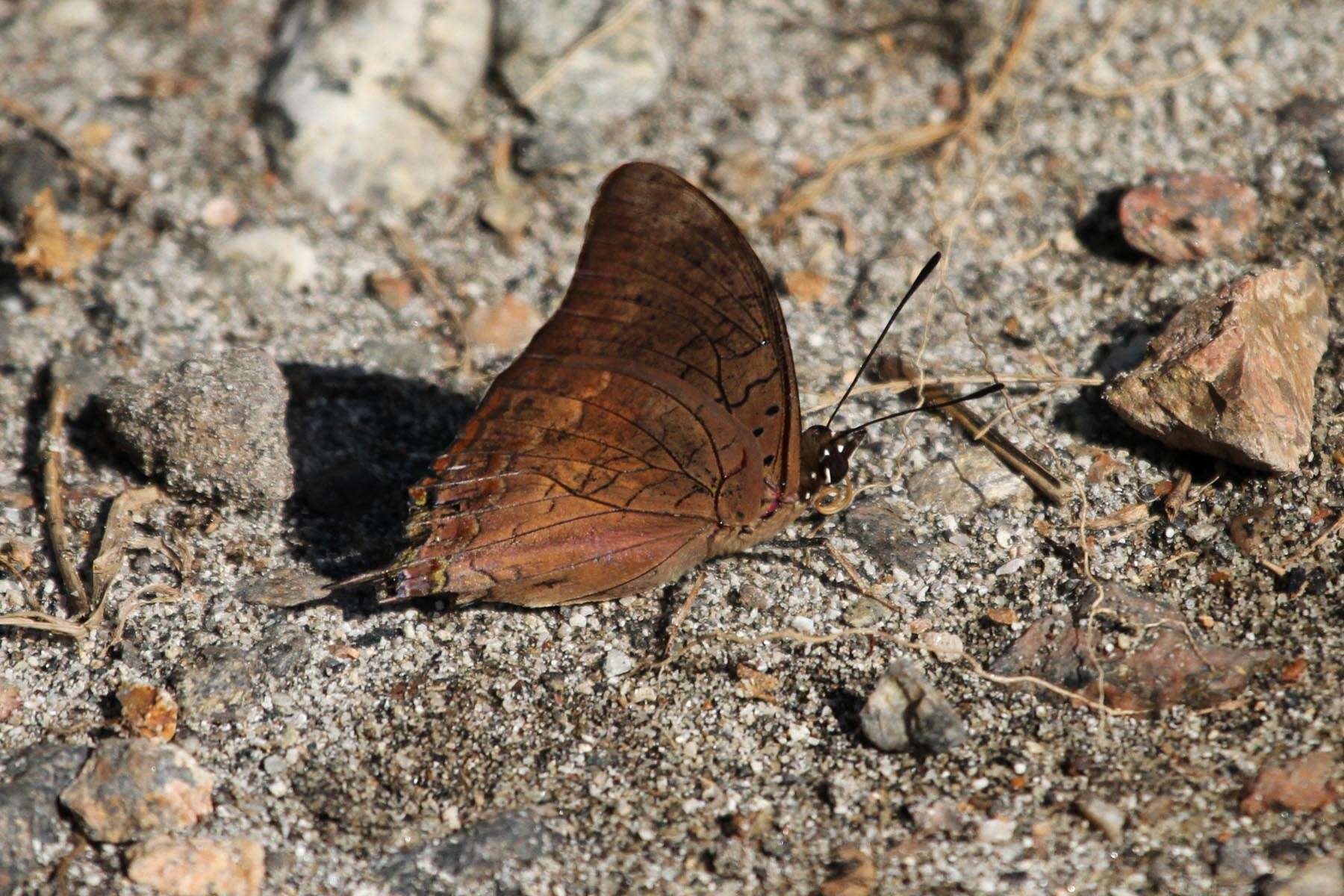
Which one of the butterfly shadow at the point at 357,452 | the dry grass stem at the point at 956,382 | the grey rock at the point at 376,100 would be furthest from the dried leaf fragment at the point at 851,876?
the grey rock at the point at 376,100

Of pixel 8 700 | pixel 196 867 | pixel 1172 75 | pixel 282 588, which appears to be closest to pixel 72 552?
pixel 8 700

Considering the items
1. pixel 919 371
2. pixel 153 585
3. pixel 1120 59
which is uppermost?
pixel 1120 59

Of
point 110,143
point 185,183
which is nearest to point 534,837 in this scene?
point 185,183

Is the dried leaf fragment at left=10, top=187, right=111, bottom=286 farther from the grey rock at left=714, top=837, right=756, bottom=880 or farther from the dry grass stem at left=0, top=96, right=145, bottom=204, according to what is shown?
the grey rock at left=714, top=837, right=756, bottom=880

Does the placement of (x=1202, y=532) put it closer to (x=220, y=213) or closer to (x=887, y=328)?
(x=887, y=328)

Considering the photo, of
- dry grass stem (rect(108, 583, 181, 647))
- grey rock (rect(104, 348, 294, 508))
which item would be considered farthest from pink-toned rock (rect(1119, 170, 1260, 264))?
dry grass stem (rect(108, 583, 181, 647))

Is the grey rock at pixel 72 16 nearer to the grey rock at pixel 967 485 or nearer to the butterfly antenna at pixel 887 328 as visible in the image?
the butterfly antenna at pixel 887 328

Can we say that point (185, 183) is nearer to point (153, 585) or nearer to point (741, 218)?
point (153, 585)
